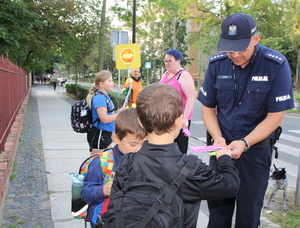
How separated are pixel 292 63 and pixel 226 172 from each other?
185 feet

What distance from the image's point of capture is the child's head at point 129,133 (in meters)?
2.30

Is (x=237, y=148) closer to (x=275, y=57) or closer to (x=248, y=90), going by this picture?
(x=248, y=90)

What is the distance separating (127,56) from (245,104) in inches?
296

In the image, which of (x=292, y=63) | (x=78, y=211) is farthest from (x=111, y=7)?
(x=292, y=63)

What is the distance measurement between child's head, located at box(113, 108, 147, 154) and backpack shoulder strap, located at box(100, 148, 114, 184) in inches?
4.0

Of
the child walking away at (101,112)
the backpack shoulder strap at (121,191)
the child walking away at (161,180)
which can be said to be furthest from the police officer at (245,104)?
the child walking away at (101,112)

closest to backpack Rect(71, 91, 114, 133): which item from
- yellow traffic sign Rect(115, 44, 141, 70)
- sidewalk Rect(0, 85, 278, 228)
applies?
sidewalk Rect(0, 85, 278, 228)

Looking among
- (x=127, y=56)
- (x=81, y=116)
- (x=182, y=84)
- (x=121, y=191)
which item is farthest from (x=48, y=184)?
(x=127, y=56)

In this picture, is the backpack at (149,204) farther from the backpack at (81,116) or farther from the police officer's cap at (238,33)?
the backpack at (81,116)

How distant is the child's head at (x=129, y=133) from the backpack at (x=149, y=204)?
2.33ft

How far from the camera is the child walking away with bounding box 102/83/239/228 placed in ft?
5.00

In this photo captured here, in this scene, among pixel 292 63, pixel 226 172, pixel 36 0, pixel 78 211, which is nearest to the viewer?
pixel 226 172

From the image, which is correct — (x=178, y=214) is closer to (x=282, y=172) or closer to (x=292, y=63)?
(x=282, y=172)

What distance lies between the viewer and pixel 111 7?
1803 centimetres
